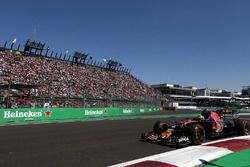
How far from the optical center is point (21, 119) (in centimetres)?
1938

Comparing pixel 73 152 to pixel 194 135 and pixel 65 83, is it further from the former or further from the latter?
pixel 65 83

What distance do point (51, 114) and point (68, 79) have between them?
18.3 m

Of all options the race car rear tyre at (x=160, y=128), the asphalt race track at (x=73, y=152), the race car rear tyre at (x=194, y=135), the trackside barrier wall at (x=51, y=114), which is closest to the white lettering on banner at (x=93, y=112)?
the trackside barrier wall at (x=51, y=114)

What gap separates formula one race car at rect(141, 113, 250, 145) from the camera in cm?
820

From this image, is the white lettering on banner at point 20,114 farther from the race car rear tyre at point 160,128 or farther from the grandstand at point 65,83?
the race car rear tyre at point 160,128

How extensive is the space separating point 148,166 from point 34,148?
387 cm

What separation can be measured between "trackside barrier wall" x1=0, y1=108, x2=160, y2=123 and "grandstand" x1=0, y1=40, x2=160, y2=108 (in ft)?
2.11

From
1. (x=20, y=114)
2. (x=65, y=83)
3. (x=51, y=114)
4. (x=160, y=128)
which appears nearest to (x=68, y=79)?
(x=65, y=83)

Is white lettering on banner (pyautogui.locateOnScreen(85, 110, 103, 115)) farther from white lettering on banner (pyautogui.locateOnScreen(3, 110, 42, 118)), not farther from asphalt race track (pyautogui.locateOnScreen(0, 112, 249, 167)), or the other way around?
asphalt race track (pyautogui.locateOnScreen(0, 112, 249, 167))

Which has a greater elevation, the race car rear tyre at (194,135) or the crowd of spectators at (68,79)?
the crowd of spectators at (68,79)

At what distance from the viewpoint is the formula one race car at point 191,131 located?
8.20 m

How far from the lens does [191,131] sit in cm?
809

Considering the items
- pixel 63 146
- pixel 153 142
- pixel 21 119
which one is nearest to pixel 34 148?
pixel 63 146

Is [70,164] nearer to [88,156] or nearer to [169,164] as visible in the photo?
[88,156]
